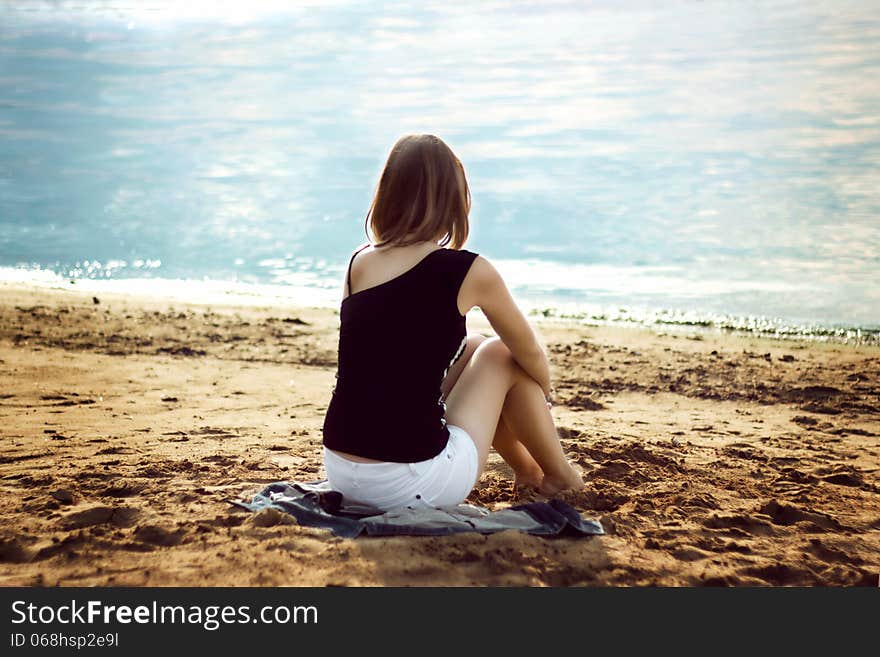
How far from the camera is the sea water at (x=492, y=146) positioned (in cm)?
1041

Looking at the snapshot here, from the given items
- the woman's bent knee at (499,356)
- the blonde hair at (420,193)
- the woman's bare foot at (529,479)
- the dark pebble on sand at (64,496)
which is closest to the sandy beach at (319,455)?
the dark pebble on sand at (64,496)

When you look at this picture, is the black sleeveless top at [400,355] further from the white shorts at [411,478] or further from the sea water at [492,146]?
the sea water at [492,146]

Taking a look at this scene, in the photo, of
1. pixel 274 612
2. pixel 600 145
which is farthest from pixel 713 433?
pixel 600 145

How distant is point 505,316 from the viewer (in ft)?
11.4

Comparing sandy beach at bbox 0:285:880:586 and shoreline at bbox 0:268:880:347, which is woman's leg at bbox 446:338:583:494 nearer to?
sandy beach at bbox 0:285:880:586

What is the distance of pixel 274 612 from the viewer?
111 inches

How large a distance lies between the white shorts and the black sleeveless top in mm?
47

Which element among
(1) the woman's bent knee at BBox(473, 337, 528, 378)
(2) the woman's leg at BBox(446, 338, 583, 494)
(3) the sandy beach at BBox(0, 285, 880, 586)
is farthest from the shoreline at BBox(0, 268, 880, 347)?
(1) the woman's bent knee at BBox(473, 337, 528, 378)

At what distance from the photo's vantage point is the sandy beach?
3164 millimetres

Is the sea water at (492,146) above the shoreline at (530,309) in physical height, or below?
above

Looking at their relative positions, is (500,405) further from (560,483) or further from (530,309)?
(530,309)

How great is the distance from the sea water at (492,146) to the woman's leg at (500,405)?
479cm

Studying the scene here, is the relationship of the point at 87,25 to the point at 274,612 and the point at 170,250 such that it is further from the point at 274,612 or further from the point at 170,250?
the point at 274,612

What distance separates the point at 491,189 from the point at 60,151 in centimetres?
802
